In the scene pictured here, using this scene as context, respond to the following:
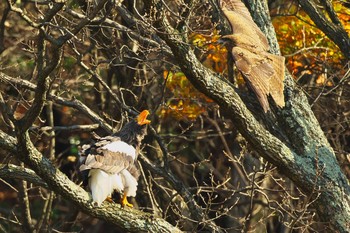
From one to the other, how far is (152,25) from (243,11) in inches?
68.2

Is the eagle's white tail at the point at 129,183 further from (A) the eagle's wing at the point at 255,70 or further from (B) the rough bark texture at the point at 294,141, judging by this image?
(A) the eagle's wing at the point at 255,70

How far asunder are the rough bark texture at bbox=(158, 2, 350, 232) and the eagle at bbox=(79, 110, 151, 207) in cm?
90

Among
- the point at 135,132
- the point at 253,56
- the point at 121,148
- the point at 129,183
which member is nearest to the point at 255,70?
the point at 253,56

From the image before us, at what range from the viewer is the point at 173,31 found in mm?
7348

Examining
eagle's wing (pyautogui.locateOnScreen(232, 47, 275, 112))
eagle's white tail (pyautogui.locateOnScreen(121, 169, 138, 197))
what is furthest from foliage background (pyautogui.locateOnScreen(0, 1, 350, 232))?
eagle's white tail (pyautogui.locateOnScreen(121, 169, 138, 197))

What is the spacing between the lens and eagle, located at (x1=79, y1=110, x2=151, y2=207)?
7.47 meters

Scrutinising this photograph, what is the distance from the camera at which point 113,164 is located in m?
7.65

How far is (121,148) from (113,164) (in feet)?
1.32

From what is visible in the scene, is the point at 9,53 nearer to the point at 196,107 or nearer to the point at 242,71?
the point at 196,107

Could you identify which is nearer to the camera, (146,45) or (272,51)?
(272,51)

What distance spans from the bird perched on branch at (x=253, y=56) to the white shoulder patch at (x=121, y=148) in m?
1.18

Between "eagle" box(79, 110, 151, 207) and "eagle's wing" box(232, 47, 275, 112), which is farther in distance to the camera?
"eagle's wing" box(232, 47, 275, 112)

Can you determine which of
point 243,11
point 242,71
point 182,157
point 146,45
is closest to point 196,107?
point 146,45

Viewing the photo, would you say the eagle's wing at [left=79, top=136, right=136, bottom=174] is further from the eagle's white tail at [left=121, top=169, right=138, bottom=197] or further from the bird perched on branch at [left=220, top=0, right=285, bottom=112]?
the bird perched on branch at [left=220, top=0, right=285, bottom=112]
